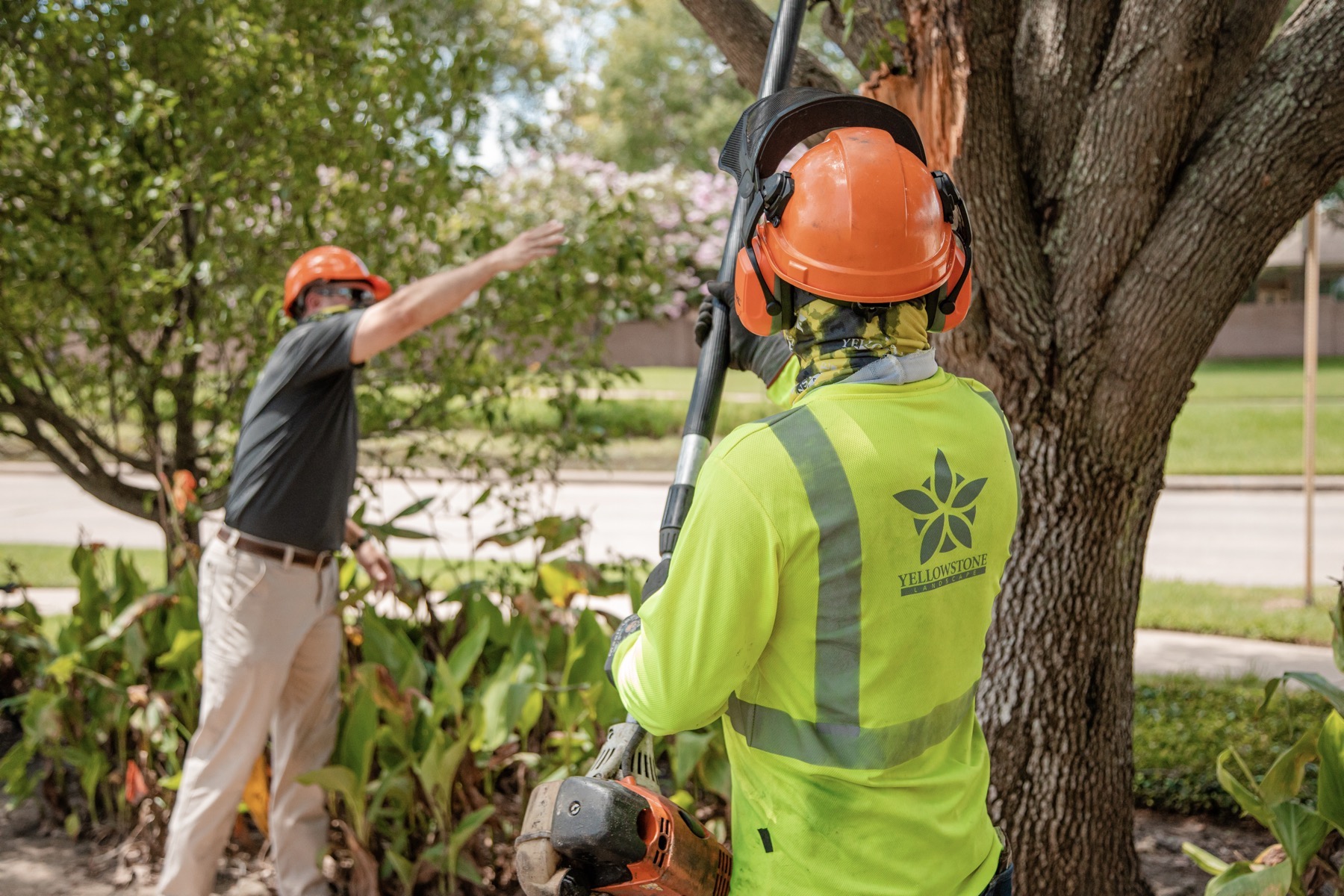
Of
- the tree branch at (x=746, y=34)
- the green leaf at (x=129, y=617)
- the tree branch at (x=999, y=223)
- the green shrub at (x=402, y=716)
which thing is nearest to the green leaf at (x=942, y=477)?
the tree branch at (x=999, y=223)

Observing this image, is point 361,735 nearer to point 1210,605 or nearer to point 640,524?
point 1210,605

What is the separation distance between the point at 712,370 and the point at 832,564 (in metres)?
0.79

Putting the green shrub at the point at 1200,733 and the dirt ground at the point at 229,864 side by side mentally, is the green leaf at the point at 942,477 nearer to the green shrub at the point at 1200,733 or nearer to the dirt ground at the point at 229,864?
the dirt ground at the point at 229,864

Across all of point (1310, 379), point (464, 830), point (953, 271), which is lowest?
point (464, 830)

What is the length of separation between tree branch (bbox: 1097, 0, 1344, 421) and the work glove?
1.30m

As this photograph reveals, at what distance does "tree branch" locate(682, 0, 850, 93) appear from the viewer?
11.2 ft

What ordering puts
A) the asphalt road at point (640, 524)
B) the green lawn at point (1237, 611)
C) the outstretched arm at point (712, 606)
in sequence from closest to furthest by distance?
the outstretched arm at point (712, 606) → the green lawn at point (1237, 611) → the asphalt road at point (640, 524)

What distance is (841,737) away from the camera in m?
1.68

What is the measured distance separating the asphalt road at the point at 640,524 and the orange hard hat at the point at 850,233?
6360 millimetres

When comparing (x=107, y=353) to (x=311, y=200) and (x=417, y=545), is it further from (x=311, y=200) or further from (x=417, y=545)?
(x=417, y=545)

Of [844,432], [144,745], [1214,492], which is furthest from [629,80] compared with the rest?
[844,432]

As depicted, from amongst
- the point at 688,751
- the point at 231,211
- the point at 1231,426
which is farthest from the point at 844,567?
the point at 1231,426

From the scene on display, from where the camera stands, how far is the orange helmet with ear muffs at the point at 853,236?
1.69 metres

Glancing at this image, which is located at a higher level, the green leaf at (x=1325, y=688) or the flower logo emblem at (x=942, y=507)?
the flower logo emblem at (x=942, y=507)
